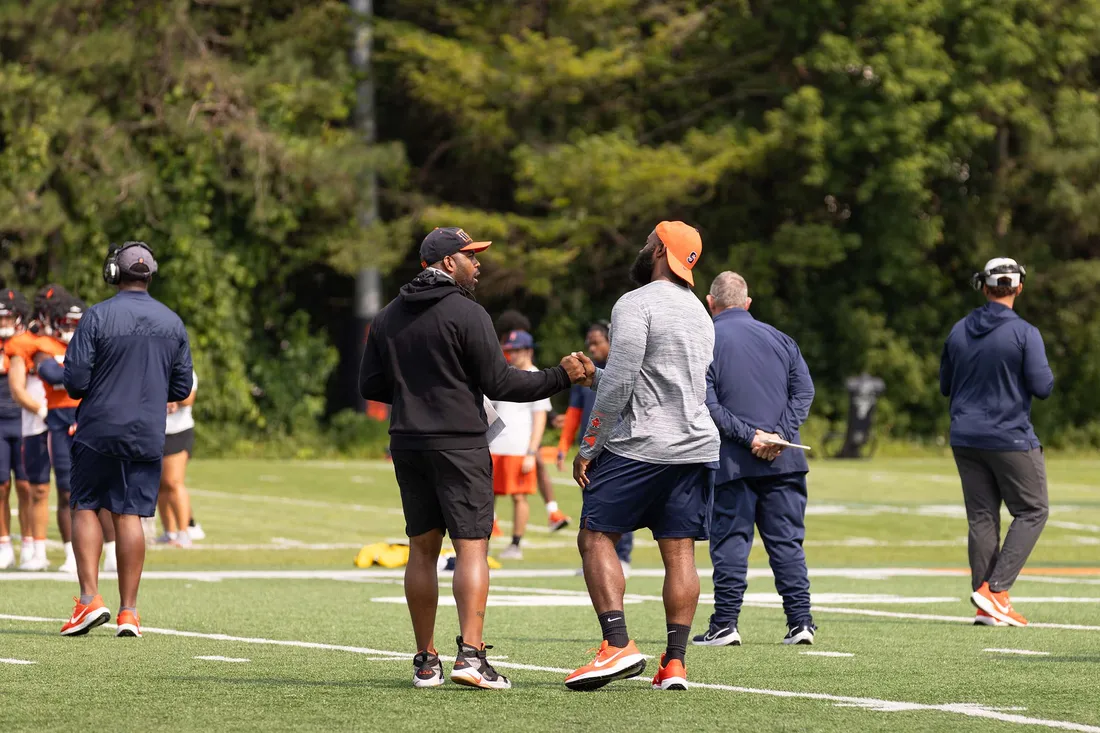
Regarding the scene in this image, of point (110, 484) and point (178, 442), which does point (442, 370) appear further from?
point (178, 442)

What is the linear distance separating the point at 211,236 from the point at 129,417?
25.8 m

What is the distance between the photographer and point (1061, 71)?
125 feet

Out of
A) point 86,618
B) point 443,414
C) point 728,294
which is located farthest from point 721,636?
point 86,618

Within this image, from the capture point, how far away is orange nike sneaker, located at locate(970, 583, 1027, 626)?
11453mm

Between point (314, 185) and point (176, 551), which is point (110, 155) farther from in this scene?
point (176, 551)

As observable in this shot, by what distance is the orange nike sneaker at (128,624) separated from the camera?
33.3ft

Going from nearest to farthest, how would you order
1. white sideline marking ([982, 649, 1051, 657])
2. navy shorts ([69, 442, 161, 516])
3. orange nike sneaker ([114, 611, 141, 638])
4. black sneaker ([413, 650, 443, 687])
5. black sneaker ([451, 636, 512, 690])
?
Result: black sneaker ([451, 636, 512, 690]) < black sneaker ([413, 650, 443, 687]) < white sideline marking ([982, 649, 1051, 657]) < orange nike sneaker ([114, 611, 141, 638]) < navy shorts ([69, 442, 161, 516])

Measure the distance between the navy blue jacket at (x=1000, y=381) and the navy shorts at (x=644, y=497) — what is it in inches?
166

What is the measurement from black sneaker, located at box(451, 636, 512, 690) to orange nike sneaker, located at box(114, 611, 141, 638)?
109 inches

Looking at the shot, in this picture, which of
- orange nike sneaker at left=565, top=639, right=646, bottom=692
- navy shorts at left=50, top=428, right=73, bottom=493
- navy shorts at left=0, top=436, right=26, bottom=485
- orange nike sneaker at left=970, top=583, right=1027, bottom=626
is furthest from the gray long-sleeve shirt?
navy shorts at left=0, top=436, right=26, bottom=485

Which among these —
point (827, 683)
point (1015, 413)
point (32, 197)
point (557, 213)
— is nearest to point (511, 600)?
point (1015, 413)

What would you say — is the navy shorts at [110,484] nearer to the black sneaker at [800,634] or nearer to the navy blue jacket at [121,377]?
the navy blue jacket at [121,377]

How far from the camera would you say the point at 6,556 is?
15719mm

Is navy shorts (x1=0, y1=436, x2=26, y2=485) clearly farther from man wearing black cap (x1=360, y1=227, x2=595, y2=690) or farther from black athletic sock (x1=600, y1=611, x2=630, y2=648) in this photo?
black athletic sock (x1=600, y1=611, x2=630, y2=648)
